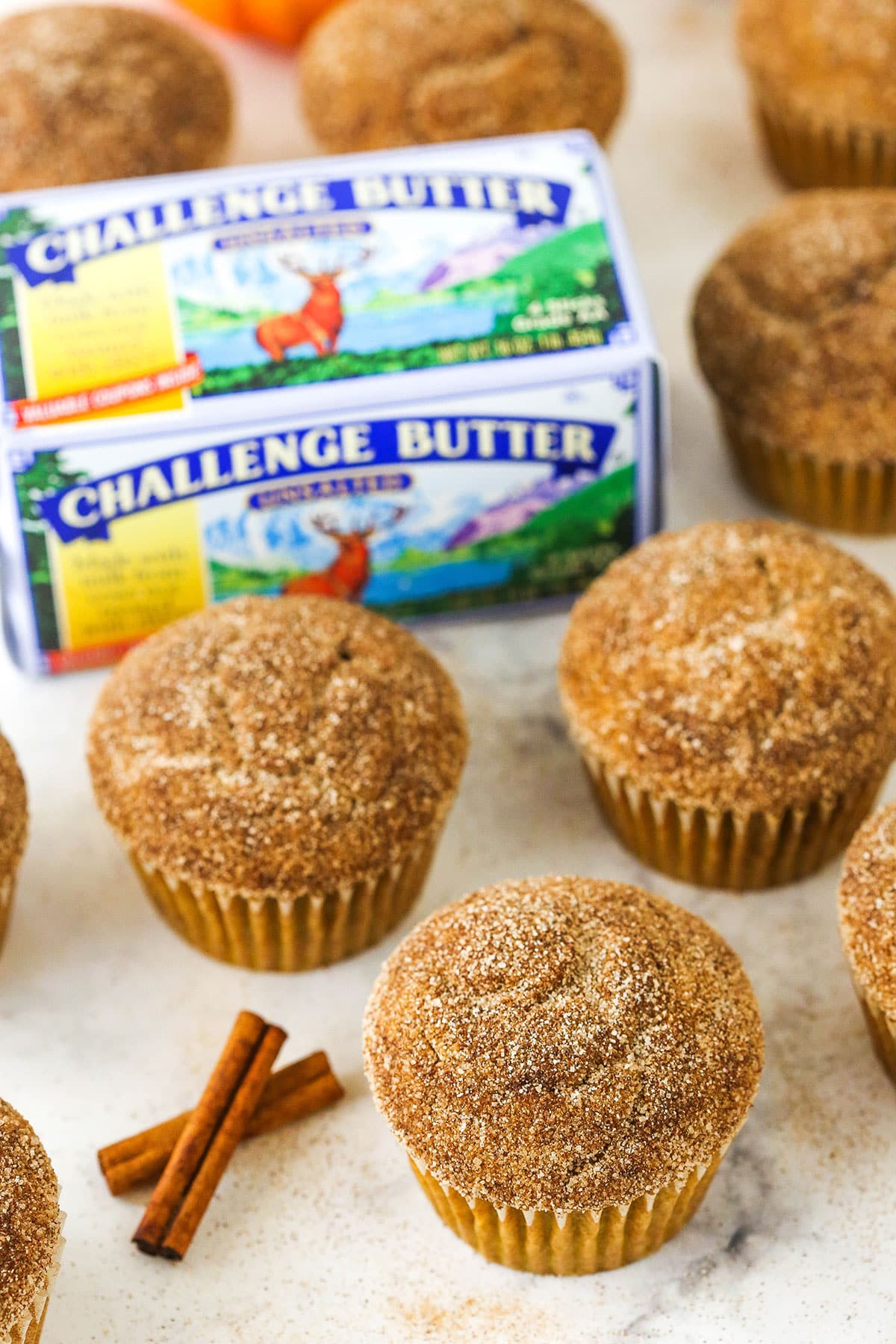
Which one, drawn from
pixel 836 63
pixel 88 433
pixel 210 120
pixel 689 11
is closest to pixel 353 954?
pixel 88 433

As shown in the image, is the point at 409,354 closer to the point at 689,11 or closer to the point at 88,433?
the point at 88,433

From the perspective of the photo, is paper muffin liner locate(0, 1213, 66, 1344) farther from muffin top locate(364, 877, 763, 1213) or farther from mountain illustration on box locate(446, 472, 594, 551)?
mountain illustration on box locate(446, 472, 594, 551)

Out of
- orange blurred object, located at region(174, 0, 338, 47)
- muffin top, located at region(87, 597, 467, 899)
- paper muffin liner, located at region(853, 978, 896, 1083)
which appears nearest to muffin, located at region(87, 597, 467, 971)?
muffin top, located at region(87, 597, 467, 899)

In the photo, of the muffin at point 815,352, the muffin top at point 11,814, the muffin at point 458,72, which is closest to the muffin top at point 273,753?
the muffin top at point 11,814

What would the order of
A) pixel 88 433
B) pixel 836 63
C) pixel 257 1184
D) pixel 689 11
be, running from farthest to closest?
pixel 689 11, pixel 836 63, pixel 88 433, pixel 257 1184

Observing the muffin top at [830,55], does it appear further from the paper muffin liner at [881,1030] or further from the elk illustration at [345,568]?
the paper muffin liner at [881,1030]

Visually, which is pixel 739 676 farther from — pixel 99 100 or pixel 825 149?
pixel 99 100
